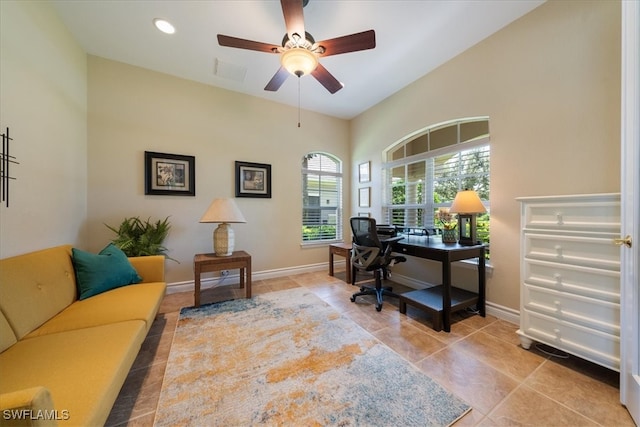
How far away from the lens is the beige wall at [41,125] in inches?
61.7

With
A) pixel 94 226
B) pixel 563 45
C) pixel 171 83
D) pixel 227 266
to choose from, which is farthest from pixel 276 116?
pixel 563 45

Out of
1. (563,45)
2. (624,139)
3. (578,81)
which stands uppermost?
Result: (563,45)

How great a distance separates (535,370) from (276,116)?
13.8 ft

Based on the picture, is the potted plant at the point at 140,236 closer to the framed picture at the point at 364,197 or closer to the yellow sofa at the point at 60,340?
the yellow sofa at the point at 60,340

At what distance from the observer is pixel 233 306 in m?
2.66

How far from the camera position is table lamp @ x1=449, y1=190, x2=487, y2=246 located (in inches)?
91.4

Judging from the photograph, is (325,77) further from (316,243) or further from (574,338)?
(574,338)

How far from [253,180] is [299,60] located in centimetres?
212

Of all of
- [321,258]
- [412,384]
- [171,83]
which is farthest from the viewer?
[321,258]

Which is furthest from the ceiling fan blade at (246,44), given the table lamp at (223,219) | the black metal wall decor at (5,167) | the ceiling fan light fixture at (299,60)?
the table lamp at (223,219)

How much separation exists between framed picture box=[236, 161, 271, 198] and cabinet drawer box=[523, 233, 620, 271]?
3275 mm

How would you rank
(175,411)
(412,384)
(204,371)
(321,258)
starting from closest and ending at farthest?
(175,411), (412,384), (204,371), (321,258)

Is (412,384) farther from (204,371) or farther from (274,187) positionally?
(274,187)

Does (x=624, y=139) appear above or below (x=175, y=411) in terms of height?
above
